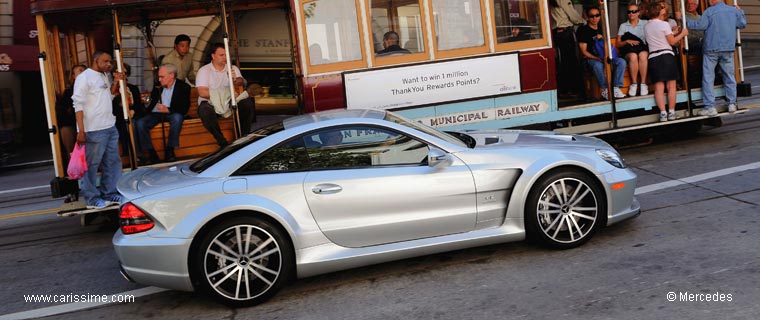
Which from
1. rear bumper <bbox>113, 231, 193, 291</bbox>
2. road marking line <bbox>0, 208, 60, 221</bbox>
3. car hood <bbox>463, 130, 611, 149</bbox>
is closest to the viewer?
rear bumper <bbox>113, 231, 193, 291</bbox>

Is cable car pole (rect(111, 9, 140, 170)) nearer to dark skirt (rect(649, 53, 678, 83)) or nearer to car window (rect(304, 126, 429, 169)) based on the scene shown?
car window (rect(304, 126, 429, 169))

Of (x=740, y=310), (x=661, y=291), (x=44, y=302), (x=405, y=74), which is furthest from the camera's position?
(x=405, y=74)

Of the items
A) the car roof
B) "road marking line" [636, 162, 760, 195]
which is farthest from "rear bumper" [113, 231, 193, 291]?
"road marking line" [636, 162, 760, 195]

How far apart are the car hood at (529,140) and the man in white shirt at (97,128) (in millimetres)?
4077

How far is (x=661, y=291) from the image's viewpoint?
16.9 ft

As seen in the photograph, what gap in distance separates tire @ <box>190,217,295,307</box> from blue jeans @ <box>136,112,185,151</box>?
12.9 feet

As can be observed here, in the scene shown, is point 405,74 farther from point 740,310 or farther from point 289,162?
point 740,310

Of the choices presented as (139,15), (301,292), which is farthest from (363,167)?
(139,15)

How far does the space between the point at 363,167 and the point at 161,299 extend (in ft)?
6.27

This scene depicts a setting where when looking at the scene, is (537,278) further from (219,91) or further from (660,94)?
(660,94)

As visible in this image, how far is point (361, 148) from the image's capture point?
5965 mm

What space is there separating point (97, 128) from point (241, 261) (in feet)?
11.9

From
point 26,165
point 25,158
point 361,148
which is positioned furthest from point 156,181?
point 25,158

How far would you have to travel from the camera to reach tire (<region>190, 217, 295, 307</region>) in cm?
548
